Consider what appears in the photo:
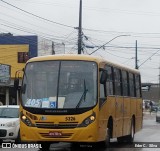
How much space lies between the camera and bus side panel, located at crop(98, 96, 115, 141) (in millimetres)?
14587

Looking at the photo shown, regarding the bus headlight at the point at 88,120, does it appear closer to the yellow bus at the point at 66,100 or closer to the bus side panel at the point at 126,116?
the yellow bus at the point at 66,100

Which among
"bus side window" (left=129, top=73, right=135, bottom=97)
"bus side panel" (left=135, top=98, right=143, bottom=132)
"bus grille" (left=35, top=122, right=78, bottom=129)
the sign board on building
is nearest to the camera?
"bus grille" (left=35, top=122, right=78, bottom=129)

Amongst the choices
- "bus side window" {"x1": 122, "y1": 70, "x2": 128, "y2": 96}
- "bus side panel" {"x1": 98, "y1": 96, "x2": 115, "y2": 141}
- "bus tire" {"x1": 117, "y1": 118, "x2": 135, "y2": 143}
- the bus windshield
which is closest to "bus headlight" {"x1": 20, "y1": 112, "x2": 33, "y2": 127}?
the bus windshield

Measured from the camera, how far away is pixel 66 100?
14.3 metres

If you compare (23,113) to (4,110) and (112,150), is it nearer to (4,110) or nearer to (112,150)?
(112,150)

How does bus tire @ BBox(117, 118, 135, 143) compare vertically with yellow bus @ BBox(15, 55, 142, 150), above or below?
below

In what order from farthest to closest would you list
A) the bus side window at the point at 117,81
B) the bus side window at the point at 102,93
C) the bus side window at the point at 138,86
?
the bus side window at the point at 138,86
the bus side window at the point at 117,81
the bus side window at the point at 102,93

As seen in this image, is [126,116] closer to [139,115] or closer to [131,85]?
[131,85]

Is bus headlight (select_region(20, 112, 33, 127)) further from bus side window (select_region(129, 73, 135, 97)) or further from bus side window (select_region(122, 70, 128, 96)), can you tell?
bus side window (select_region(129, 73, 135, 97))

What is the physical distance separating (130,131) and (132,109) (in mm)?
966

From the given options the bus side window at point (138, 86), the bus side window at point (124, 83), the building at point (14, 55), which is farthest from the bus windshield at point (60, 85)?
the building at point (14, 55)

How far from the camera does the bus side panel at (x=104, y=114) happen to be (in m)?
14.6

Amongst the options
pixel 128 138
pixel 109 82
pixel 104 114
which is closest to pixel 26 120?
pixel 104 114

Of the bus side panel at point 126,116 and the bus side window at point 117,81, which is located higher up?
the bus side window at point 117,81
